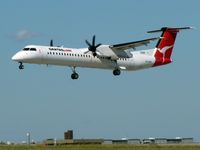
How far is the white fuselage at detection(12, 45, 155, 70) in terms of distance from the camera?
91963 millimetres

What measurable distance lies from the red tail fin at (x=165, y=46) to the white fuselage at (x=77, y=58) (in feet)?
5.05

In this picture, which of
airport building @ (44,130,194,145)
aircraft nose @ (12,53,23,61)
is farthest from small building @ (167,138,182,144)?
aircraft nose @ (12,53,23,61)

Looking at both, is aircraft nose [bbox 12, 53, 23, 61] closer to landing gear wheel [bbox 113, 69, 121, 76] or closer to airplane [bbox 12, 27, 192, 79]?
airplane [bbox 12, 27, 192, 79]

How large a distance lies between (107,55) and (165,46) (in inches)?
528

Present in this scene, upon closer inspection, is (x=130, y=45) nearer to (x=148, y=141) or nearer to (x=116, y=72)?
(x=116, y=72)

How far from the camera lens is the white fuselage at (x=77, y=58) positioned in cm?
9196

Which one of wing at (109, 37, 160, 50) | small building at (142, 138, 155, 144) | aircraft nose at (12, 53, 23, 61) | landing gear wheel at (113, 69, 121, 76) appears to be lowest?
small building at (142, 138, 155, 144)

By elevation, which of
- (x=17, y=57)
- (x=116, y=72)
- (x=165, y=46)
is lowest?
(x=116, y=72)

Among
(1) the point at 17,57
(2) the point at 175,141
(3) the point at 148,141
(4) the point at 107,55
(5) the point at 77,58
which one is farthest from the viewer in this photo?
(2) the point at 175,141

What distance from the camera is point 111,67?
10050cm

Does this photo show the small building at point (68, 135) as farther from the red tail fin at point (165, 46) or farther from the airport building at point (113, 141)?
the red tail fin at point (165, 46)

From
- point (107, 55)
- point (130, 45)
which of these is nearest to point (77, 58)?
point (107, 55)

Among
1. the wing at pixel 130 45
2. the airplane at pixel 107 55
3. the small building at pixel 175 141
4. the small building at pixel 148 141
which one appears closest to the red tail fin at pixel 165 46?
the airplane at pixel 107 55

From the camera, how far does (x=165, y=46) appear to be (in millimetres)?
109938
